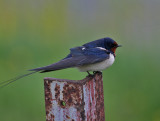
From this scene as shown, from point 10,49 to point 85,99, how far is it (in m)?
2.44

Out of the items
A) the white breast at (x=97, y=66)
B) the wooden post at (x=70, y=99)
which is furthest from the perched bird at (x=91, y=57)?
the wooden post at (x=70, y=99)

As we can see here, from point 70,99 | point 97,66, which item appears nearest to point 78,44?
point 97,66

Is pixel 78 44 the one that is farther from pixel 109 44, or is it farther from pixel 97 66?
pixel 97 66

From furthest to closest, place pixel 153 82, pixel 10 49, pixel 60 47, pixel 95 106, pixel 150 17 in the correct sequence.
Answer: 1. pixel 150 17
2. pixel 60 47
3. pixel 10 49
4. pixel 153 82
5. pixel 95 106

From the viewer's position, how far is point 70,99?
1.60 m

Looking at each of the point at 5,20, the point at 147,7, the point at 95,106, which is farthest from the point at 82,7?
the point at 95,106

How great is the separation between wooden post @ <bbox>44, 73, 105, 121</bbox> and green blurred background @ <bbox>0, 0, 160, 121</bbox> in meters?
1.55

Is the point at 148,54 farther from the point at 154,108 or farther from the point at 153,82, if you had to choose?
the point at 154,108

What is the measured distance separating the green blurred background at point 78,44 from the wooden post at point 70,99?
155cm

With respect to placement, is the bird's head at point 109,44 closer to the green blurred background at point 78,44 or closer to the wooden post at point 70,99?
the green blurred background at point 78,44

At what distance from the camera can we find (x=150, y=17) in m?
5.54

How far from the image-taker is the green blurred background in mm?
3262

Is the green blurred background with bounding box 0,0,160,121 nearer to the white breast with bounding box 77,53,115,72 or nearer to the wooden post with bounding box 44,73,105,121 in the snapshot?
the white breast with bounding box 77,53,115,72

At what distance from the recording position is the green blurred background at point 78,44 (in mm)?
3262
